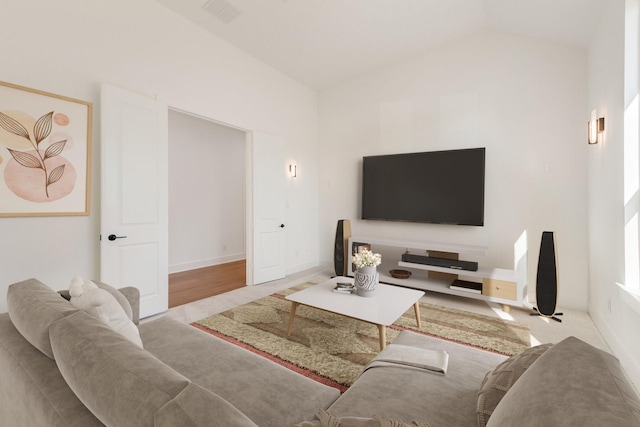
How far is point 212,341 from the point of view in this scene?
62.6 inches

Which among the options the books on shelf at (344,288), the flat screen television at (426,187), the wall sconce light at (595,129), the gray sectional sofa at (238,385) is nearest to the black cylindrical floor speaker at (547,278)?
the flat screen television at (426,187)

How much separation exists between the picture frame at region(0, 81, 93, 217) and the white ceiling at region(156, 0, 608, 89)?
1.63 m

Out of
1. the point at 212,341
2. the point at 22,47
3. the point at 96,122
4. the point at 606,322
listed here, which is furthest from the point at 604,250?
the point at 22,47

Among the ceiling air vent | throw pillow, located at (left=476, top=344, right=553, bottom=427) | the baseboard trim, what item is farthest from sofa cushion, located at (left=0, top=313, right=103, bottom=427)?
the baseboard trim

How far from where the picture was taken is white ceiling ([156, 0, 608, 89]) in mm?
3092

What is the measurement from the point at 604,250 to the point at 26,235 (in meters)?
4.97

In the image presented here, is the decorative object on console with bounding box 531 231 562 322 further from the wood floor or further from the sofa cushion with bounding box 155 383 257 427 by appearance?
the wood floor

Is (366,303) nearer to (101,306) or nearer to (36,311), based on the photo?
(101,306)

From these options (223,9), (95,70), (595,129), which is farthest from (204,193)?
(595,129)

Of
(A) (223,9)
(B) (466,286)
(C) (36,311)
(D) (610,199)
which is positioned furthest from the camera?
(B) (466,286)

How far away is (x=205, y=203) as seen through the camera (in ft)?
18.6

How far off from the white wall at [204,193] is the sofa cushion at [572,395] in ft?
17.5

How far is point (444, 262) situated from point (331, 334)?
6.12 feet

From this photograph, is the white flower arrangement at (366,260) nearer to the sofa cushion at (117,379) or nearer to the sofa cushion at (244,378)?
the sofa cushion at (244,378)
